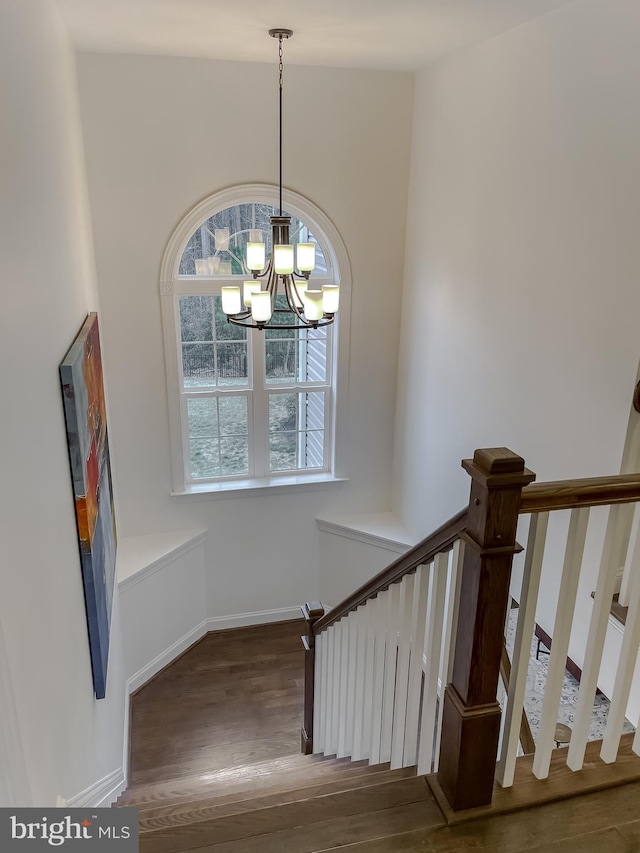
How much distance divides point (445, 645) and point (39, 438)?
152cm

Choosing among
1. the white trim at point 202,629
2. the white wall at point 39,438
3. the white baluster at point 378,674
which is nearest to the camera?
the white wall at point 39,438

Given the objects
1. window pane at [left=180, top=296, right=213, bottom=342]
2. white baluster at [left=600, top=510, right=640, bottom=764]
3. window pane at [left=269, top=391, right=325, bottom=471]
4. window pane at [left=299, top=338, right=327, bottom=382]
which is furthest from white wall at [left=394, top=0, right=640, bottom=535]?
window pane at [left=180, top=296, right=213, bottom=342]

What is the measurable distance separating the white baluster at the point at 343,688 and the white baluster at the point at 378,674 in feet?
1.21

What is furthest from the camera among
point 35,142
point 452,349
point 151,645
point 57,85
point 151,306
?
point 151,645

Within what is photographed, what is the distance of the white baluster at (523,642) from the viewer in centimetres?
152

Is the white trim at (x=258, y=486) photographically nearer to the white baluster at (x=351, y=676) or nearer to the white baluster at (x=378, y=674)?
the white baluster at (x=351, y=676)

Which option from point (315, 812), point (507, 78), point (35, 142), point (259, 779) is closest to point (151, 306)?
point (35, 142)

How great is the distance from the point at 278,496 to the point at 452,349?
194 centimetres

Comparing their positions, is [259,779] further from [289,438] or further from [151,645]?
[289,438]

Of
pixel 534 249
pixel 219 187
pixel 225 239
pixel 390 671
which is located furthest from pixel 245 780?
pixel 219 187

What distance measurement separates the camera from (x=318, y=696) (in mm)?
3549

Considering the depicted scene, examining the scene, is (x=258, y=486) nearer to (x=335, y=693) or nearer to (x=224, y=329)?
(x=224, y=329)

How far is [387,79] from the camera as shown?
175 inches

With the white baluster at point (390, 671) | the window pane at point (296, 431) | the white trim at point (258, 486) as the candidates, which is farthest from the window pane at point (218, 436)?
the white baluster at point (390, 671)
